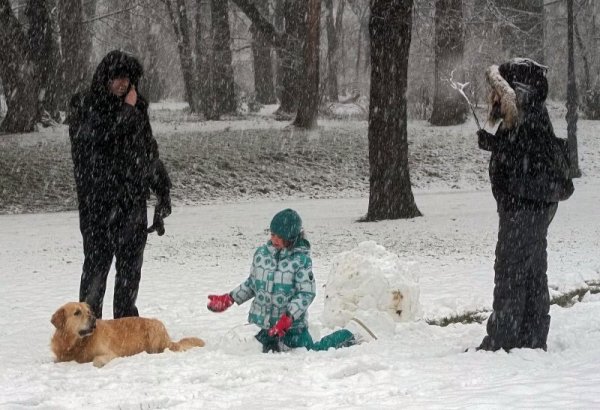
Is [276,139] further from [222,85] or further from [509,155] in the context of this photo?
[509,155]

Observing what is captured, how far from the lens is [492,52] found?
116ft

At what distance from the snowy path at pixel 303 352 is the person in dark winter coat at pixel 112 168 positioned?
33.9 inches

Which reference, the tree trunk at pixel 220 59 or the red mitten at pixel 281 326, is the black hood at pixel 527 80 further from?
the tree trunk at pixel 220 59

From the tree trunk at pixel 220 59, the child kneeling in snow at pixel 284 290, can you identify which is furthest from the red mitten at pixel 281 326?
the tree trunk at pixel 220 59

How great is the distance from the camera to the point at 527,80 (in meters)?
5.58

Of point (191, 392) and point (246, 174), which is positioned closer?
point (191, 392)

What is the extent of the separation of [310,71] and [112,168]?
19.9 meters

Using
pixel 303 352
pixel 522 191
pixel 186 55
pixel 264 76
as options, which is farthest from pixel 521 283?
pixel 264 76

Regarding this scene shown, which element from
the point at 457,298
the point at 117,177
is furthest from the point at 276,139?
the point at 117,177

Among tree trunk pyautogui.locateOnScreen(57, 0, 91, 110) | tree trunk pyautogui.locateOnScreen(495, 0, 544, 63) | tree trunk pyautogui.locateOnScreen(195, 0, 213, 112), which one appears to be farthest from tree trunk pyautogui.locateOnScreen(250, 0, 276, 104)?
tree trunk pyautogui.locateOnScreen(57, 0, 91, 110)

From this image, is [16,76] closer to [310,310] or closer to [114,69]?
[310,310]

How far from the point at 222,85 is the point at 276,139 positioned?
6651 mm

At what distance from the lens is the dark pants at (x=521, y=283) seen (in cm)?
553

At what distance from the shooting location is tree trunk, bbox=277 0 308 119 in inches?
1129
